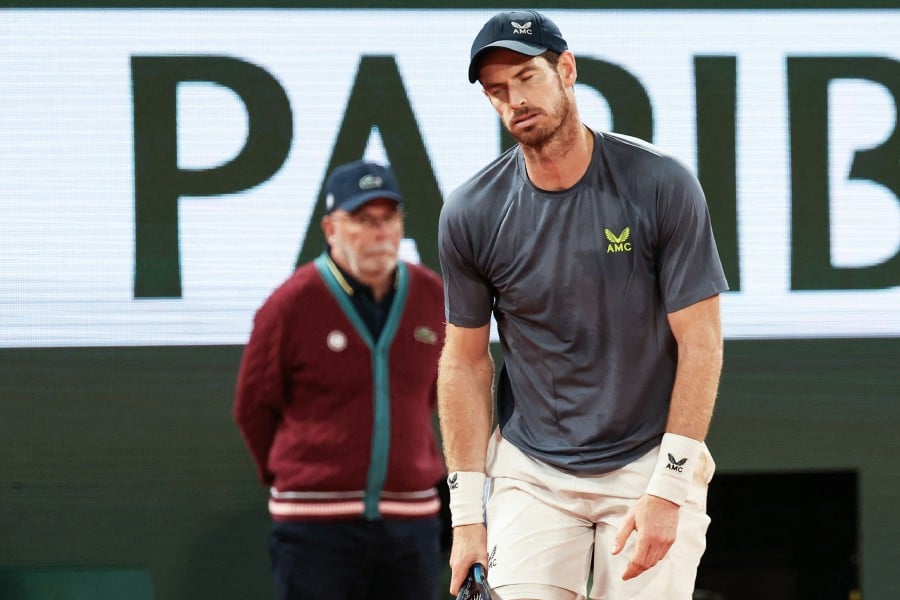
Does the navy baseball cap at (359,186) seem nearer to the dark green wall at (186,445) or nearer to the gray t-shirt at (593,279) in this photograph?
the dark green wall at (186,445)

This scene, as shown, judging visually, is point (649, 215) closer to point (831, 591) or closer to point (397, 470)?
point (397, 470)

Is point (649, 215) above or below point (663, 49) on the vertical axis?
below

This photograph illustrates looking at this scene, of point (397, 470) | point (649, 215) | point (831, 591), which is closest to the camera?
point (649, 215)

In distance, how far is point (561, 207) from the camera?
2719mm

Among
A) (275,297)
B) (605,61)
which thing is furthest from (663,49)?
(275,297)

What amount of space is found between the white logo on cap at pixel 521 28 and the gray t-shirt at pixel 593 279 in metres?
0.30

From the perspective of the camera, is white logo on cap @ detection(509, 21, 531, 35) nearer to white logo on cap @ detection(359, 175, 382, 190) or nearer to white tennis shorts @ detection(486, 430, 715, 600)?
white tennis shorts @ detection(486, 430, 715, 600)

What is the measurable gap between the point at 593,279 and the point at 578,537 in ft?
1.79

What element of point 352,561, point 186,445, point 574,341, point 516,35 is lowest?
point 352,561

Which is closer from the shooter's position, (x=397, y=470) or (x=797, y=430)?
(x=397, y=470)

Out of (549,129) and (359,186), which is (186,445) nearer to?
(359,186)

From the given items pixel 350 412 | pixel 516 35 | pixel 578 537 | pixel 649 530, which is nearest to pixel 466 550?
pixel 578 537

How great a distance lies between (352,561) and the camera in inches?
159

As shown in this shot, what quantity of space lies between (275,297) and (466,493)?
4.91 ft
